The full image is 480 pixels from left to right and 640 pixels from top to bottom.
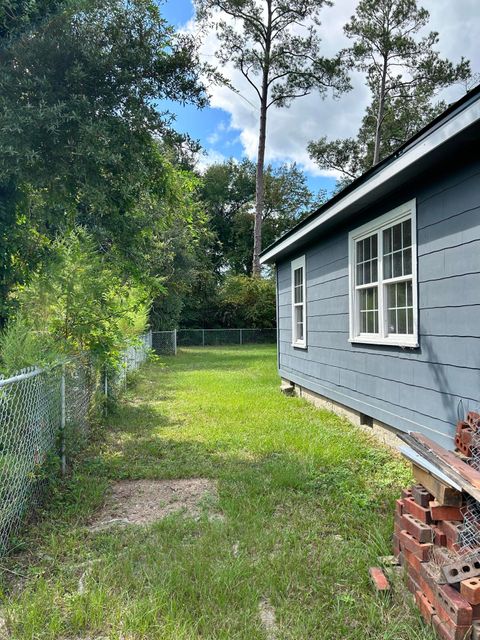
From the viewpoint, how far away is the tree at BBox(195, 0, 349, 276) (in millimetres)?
21375

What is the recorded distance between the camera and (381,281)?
4.74m

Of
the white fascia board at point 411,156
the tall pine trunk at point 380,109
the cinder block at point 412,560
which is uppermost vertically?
the tall pine trunk at point 380,109

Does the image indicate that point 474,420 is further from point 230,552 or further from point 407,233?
point 407,233

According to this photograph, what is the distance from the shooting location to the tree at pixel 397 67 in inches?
821

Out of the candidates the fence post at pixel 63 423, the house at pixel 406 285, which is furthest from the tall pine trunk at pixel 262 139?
the fence post at pixel 63 423

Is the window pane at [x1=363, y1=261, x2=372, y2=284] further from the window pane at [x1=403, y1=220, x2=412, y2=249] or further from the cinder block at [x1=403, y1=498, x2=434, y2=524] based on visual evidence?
the cinder block at [x1=403, y1=498, x2=434, y2=524]

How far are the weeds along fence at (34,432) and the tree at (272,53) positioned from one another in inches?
721

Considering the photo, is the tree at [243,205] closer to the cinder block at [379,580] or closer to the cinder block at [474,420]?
the cinder block at [474,420]

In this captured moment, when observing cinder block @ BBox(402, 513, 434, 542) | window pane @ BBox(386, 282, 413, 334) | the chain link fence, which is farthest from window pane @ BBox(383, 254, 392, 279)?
the chain link fence

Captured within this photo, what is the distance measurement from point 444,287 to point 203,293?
22.6m

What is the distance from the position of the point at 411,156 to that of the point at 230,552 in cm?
329

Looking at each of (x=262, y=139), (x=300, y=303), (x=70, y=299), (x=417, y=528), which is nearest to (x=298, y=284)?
(x=300, y=303)

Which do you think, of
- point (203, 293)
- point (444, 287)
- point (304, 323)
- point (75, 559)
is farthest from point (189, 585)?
point (203, 293)

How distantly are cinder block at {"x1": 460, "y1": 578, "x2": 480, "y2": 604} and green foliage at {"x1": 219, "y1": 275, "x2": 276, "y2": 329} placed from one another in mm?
22235
